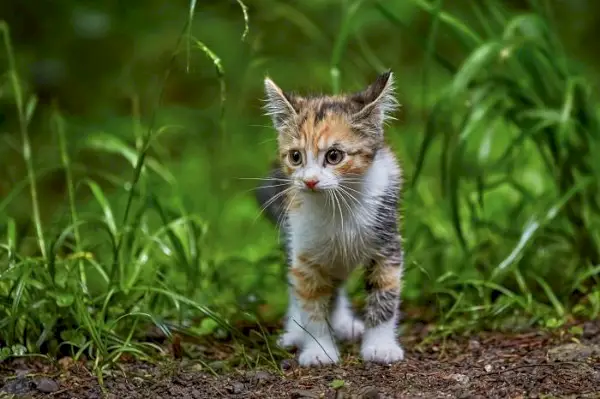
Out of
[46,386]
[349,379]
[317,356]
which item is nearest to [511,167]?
[317,356]

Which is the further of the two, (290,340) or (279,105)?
(290,340)

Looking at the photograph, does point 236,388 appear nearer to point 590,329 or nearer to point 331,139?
point 331,139

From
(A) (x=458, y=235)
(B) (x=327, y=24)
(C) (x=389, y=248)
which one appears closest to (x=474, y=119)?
(A) (x=458, y=235)

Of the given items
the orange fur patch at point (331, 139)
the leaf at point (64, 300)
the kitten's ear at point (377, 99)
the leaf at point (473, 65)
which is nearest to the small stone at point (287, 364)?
the orange fur patch at point (331, 139)

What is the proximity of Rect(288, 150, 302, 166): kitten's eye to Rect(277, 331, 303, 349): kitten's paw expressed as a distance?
757mm

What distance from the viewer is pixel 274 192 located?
4023 millimetres

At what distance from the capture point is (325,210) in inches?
142

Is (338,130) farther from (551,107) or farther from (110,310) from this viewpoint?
→ (551,107)

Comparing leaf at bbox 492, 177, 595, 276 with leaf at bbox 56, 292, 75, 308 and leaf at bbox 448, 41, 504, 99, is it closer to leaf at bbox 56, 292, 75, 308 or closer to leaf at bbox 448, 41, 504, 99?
leaf at bbox 448, 41, 504, 99

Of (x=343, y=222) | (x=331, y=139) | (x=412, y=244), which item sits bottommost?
(x=343, y=222)

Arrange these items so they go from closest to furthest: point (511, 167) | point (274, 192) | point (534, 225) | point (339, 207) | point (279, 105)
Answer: point (339, 207) < point (279, 105) < point (274, 192) < point (534, 225) < point (511, 167)

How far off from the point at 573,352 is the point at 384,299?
736 mm

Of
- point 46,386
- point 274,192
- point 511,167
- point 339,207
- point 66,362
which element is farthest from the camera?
point 511,167

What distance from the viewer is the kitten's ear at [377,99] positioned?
3.54 metres
